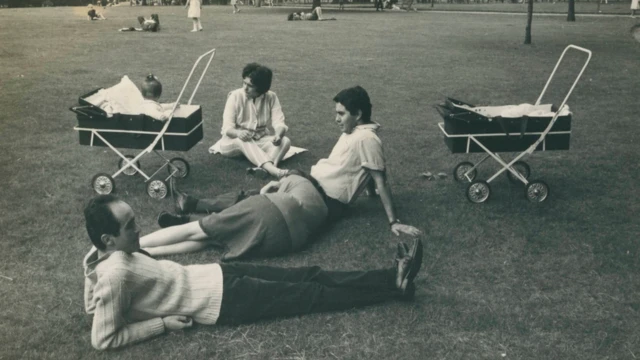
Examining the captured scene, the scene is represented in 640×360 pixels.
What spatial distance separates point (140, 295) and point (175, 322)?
12.2 inches

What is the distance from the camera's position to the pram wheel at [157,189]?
663 cm

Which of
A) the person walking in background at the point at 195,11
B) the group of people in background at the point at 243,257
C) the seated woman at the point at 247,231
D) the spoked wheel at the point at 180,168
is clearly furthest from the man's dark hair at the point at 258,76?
the person walking in background at the point at 195,11

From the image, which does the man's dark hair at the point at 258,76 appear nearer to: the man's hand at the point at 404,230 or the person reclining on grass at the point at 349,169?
the person reclining on grass at the point at 349,169

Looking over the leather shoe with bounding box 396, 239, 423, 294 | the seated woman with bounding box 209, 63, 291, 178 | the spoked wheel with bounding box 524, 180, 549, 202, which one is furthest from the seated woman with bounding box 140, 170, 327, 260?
the spoked wheel with bounding box 524, 180, 549, 202

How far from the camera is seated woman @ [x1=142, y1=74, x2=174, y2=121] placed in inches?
262

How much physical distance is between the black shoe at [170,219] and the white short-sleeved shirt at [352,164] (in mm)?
1278

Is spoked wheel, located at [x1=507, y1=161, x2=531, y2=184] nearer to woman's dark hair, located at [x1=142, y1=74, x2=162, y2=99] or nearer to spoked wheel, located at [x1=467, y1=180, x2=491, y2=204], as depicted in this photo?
spoked wheel, located at [x1=467, y1=180, x2=491, y2=204]

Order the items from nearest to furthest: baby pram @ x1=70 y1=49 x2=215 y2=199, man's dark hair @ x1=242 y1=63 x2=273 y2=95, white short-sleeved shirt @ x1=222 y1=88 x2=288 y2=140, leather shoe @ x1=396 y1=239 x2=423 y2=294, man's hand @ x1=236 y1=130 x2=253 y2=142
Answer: leather shoe @ x1=396 y1=239 x2=423 y2=294, baby pram @ x1=70 y1=49 x2=215 y2=199, man's dark hair @ x1=242 y1=63 x2=273 y2=95, man's hand @ x1=236 y1=130 x2=253 y2=142, white short-sleeved shirt @ x1=222 y1=88 x2=288 y2=140

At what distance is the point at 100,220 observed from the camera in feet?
12.9

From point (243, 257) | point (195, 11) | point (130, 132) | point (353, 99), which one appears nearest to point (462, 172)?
point (353, 99)

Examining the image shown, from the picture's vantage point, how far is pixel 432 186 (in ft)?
23.8

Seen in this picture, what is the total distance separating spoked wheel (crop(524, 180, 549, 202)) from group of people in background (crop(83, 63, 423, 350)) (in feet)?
5.31

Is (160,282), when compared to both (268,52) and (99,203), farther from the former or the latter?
(268,52)

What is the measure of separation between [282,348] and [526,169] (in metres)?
4.25
